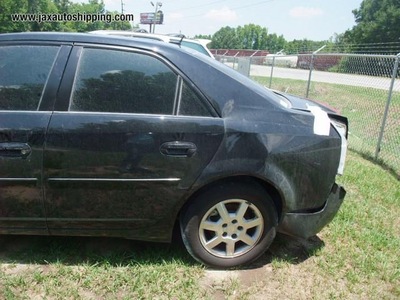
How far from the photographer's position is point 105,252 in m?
2.71

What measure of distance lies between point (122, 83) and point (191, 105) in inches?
18.5

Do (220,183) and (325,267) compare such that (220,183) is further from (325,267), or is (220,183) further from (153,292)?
(325,267)

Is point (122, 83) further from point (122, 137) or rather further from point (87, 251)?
point (87, 251)

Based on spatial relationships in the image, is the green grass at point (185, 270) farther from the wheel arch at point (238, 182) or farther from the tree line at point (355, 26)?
the tree line at point (355, 26)

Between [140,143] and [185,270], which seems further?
[185,270]

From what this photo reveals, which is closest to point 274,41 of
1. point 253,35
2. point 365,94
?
point 253,35

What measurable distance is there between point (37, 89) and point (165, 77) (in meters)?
0.83

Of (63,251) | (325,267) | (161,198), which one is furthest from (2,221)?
(325,267)

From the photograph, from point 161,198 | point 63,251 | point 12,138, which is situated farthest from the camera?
point 63,251

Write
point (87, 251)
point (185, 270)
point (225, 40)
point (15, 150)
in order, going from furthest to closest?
point (225, 40), point (87, 251), point (185, 270), point (15, 150)

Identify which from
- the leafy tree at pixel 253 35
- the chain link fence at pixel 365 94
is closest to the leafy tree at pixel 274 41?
the leafy tree at pixel 253 35

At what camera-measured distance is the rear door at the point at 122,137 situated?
7.31ft

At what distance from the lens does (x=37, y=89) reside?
228 cm

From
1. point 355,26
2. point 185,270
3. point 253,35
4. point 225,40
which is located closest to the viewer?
point 185,270
